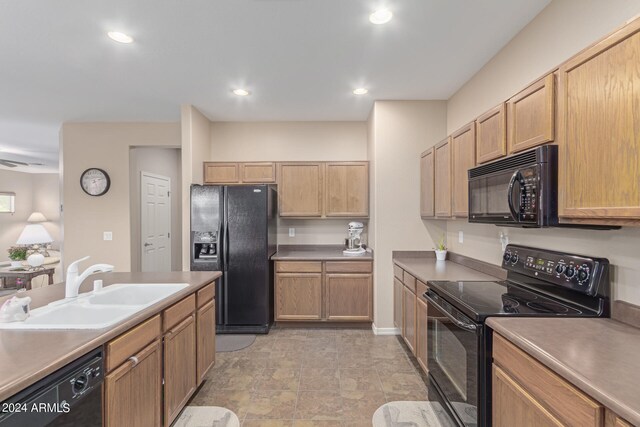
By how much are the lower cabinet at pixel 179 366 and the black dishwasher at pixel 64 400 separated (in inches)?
23.6

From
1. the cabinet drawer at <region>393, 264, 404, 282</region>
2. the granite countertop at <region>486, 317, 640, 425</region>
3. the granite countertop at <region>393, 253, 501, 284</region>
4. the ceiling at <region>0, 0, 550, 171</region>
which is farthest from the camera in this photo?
the cabinet drawer at <region>393, 264, 404, 282</region>

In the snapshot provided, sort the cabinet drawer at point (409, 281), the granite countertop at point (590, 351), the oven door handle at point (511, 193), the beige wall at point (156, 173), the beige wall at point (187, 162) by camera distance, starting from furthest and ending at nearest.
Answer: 1. the beige wall at point (156, 173)
2. the beige wall at point (187, 162)
3. the cabinet drawer at point (409, 281)
4. the oven door handle at point (511, 193)
5. the granite countertop at point (590, 351)

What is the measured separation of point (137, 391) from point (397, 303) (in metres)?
2.52

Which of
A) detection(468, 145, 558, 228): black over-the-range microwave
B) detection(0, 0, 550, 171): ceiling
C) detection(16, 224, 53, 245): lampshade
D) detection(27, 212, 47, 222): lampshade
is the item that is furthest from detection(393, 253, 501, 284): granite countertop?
Result: detection(27, 212, 47, 222): lampshade

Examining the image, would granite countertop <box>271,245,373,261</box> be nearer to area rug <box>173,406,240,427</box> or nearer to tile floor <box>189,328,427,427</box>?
tile floor <box>189,328,427,427</box>

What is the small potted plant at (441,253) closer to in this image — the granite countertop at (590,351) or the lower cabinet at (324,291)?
the lower cabinet at (324,291)

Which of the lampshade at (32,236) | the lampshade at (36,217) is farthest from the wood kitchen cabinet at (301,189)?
the lampshade at (36,217)

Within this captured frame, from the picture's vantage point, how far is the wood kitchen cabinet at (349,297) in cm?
370

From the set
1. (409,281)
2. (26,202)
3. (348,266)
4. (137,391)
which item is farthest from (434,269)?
(26,202)

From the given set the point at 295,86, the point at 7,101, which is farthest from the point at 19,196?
the point at 295,86

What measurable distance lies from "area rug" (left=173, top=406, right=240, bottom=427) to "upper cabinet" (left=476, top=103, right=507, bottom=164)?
2.48m

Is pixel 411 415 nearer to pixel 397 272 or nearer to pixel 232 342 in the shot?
pixel 397 272

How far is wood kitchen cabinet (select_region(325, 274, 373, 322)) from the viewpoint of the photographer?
146 inches

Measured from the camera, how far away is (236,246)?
11.9 ft
